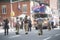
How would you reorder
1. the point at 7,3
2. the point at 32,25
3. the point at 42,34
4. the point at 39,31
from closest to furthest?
1. the point at 7,3
2. the point at 32,25
3. the point at 39,31
4. the point at 42,34

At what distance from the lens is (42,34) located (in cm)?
376

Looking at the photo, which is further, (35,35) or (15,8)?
(35,35)

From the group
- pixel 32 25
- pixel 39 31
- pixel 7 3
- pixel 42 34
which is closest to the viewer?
pixel 7 3

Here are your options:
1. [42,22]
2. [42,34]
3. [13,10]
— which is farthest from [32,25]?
[42,34]

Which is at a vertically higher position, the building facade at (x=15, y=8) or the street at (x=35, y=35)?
the building facade at (x=15, y=8)

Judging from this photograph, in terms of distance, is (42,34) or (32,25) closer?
(32,25)

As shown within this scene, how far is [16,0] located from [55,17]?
0.49m

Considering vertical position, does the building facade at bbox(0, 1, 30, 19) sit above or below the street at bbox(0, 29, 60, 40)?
above

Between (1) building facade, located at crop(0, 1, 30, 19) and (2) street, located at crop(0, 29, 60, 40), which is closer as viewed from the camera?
(1) building facade, located at crop(0, 1, 30, 19)

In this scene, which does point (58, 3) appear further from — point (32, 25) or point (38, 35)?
point (38, 35)

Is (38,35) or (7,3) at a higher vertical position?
(7,3)

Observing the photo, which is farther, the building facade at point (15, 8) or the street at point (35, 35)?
the street at point (35, 35)

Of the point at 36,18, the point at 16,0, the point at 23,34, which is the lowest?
the point at 23,34

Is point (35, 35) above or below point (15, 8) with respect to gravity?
below
